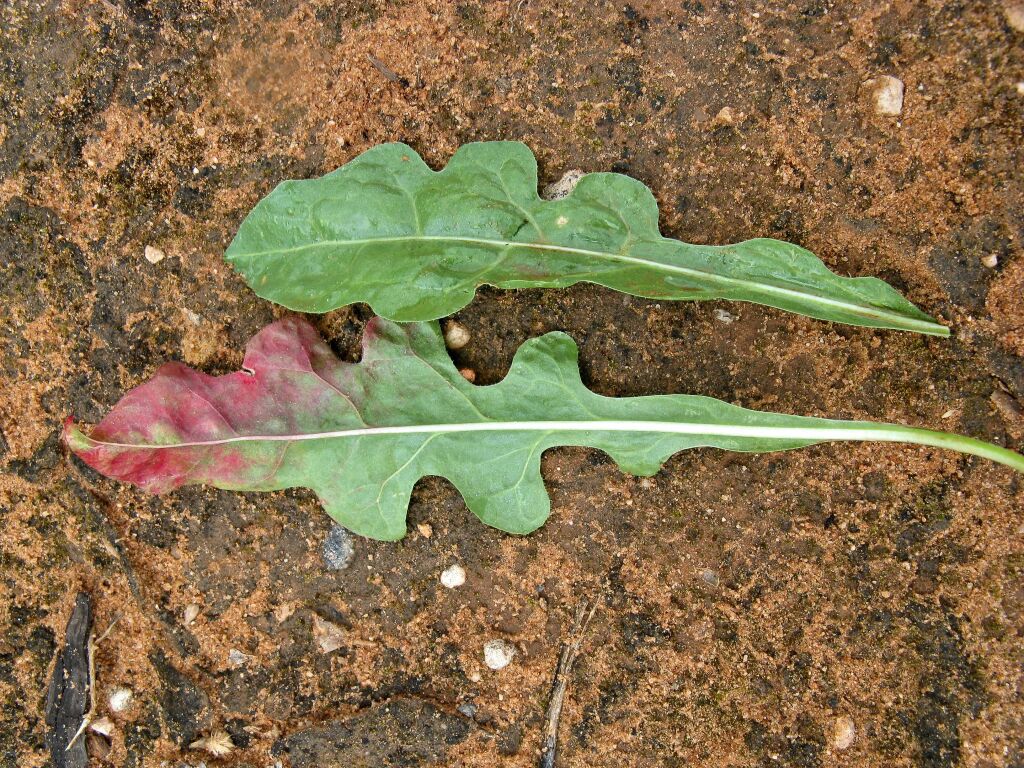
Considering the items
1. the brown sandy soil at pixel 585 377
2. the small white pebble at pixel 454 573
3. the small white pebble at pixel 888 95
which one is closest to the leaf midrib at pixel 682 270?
the brown sandy soil at pixel 585 377

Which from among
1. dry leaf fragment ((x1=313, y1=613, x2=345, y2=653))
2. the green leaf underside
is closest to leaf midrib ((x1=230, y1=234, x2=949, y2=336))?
the green leaf underside

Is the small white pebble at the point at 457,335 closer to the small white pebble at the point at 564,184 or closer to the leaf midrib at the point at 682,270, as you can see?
the leaf midrib at the point at 682,270

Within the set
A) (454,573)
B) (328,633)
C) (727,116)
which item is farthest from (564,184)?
(328,633)

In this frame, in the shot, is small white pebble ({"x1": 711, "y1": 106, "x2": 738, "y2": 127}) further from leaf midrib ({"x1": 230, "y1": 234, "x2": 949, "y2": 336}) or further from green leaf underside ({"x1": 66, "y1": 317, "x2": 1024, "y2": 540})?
green leaf underside ({"x1": 66, "y1": 317, "x2": 1024, "y2": 540})

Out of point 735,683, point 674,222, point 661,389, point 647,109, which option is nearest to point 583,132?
point 647,109

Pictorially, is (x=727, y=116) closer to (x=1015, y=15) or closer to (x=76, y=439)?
(x=1015, y=15)
